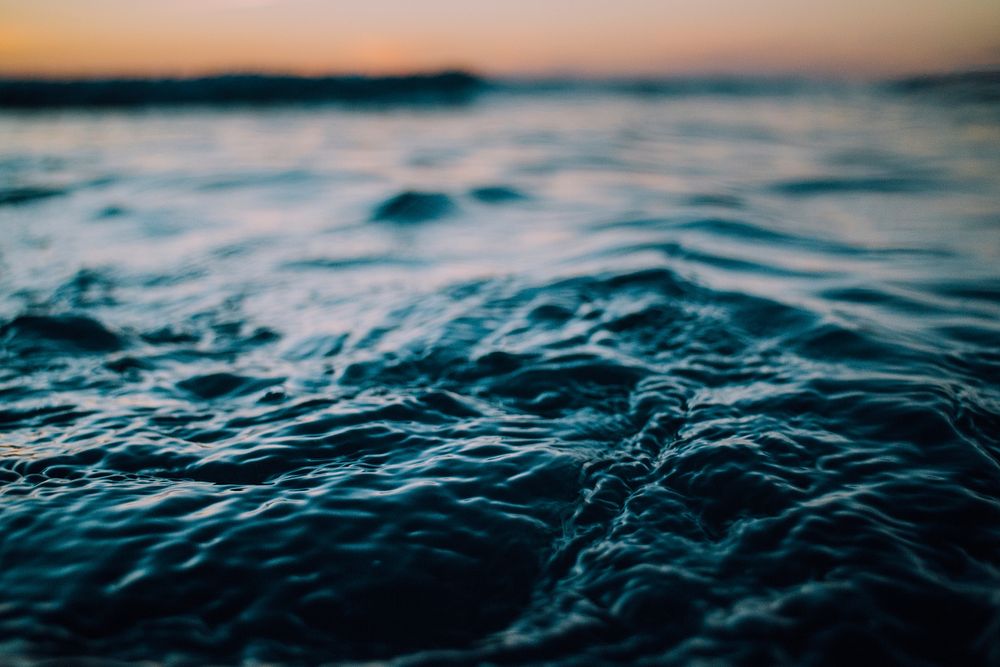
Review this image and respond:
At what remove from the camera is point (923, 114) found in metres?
21.3

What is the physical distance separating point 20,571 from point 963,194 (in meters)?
11.4

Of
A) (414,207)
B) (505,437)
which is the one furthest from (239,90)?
(505,437)

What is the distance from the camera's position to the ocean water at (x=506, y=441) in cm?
208

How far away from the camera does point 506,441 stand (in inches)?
125

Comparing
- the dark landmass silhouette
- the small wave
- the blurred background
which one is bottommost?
the blurred background

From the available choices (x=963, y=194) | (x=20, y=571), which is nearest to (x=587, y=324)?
(x=20, y=571)

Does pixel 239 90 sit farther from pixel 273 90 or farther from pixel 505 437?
pixel 505 437

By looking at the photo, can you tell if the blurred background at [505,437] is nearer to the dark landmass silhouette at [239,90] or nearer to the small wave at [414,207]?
the small wave at [414,207]

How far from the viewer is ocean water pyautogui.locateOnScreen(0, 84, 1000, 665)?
6.81ft

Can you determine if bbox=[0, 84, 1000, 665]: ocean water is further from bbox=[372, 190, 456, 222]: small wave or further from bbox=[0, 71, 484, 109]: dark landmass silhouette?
bbox=[0, 71, 484, 109]: dark landmass silhouette

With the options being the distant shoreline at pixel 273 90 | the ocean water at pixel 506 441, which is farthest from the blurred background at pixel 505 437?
the distant shoreline at pixel 273 90

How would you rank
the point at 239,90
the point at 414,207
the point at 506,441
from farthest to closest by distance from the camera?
the point at 239,90, the point at 414,207, the point at 506,441

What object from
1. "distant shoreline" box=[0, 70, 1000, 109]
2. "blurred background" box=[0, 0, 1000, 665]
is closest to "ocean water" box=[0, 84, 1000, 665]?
"blurred background" box=[0, 0, 1000, 665]

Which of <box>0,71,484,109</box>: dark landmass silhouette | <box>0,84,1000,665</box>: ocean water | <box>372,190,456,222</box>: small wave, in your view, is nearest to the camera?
<box>0,84,1000,665</box>: ocean water
